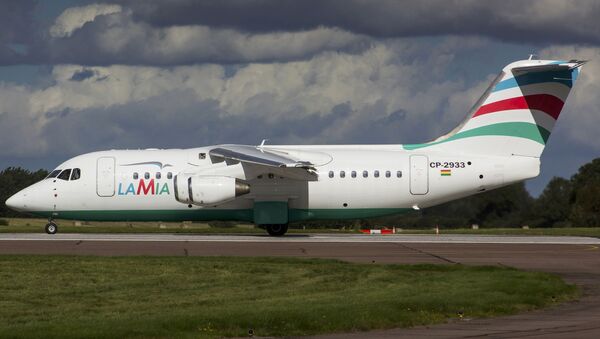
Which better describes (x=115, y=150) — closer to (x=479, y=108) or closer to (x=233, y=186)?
(x=233, y=186)

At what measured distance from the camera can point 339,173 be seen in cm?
4188

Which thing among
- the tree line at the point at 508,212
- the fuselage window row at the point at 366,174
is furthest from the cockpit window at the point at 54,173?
the tree line at the point at 508,212

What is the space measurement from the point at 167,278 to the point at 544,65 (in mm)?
21414

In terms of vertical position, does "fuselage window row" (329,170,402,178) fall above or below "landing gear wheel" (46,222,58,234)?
above

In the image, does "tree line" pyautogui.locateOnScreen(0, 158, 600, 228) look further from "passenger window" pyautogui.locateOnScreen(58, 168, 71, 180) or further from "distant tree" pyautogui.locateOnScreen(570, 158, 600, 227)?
"passenger window" pyautogui.locateOnScreen(58, 168, 71, 180)

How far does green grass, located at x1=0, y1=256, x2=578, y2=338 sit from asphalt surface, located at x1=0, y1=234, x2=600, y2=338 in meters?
0.95

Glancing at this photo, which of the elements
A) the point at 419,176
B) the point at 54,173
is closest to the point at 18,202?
the point at 54,173

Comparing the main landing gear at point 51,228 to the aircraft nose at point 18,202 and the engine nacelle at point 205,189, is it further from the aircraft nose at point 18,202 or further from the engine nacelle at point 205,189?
the engine nacelle at point 205,189

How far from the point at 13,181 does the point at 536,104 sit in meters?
52.3

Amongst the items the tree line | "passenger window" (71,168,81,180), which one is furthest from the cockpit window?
the tree line

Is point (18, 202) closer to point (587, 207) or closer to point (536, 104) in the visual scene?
point (536, 104)

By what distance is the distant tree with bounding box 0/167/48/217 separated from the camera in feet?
252

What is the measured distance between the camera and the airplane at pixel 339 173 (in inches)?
1634

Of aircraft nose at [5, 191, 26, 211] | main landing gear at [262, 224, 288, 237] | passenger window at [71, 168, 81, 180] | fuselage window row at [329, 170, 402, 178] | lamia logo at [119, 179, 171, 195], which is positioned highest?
passenger window at [71, 168, 81, 180]
